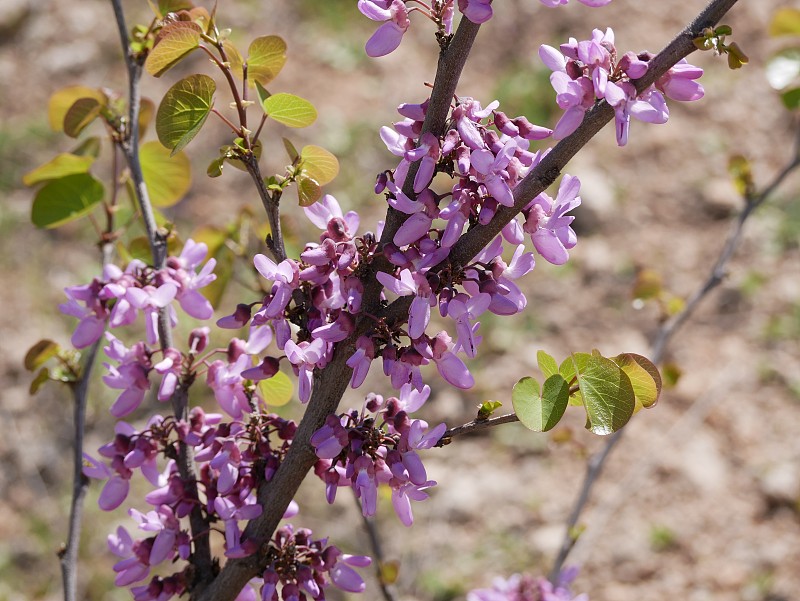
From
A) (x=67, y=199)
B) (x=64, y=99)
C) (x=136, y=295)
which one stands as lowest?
(x=136, y=295)

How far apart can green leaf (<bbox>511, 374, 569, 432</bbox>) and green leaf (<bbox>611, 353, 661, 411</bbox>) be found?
0.08 metres

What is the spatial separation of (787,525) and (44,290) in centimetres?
365

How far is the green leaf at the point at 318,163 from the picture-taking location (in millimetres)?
1207

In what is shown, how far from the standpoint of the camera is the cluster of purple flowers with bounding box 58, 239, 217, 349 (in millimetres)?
1186

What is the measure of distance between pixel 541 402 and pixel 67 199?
41.8 inches

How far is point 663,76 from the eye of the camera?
0.98 meters

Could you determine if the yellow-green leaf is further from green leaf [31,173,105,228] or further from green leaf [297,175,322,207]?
green leaf [31,173,105,228]

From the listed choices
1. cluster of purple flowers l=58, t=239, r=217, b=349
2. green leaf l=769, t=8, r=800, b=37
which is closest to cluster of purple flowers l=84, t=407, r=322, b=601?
cluster of purple flowers l=58, t=239, r=217, b=349

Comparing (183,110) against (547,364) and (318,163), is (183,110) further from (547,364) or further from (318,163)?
(547,364)

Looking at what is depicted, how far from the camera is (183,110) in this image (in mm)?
1127

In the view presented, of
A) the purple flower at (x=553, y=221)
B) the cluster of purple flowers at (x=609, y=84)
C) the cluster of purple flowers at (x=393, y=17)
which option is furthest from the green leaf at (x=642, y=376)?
the cluster of purple flowers at (x=393, y=17)

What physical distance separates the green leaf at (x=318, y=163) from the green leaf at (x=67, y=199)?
1.93 ft

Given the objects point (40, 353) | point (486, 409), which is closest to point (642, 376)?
point (486, 409)

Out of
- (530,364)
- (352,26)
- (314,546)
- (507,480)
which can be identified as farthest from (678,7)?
(314,546)
